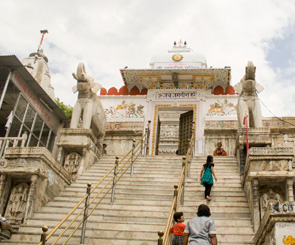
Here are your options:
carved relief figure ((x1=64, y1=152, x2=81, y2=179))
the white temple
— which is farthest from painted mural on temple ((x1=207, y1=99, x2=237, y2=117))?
carved relief figure ((x1=64, y1=152, x2=81, y2=179))

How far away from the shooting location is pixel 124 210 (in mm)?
7430

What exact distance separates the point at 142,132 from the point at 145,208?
7.39 m

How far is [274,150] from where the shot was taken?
291 inches

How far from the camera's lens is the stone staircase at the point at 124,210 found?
643 centimetres

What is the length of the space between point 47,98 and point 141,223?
7.41 m

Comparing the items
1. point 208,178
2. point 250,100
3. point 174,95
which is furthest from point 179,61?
point 208,178

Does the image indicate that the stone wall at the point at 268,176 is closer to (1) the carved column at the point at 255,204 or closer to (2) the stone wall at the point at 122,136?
(1) the carved column at the point at 255,204

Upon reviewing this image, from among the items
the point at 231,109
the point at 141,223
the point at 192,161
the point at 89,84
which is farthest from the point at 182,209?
the point at 231,109

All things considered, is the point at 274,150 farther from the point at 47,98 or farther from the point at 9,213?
the point at 47,98

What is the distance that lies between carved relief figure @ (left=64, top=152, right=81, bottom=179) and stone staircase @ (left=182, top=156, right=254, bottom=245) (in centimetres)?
315

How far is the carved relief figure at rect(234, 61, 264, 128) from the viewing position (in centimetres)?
1095

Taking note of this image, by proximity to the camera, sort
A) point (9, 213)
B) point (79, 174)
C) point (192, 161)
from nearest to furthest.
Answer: point (9, 213) < point (79, 174) < point (192, 161)

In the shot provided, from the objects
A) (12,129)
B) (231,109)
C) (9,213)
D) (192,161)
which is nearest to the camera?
(9,213)

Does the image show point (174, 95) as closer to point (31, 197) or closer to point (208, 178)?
point (208, 178)
